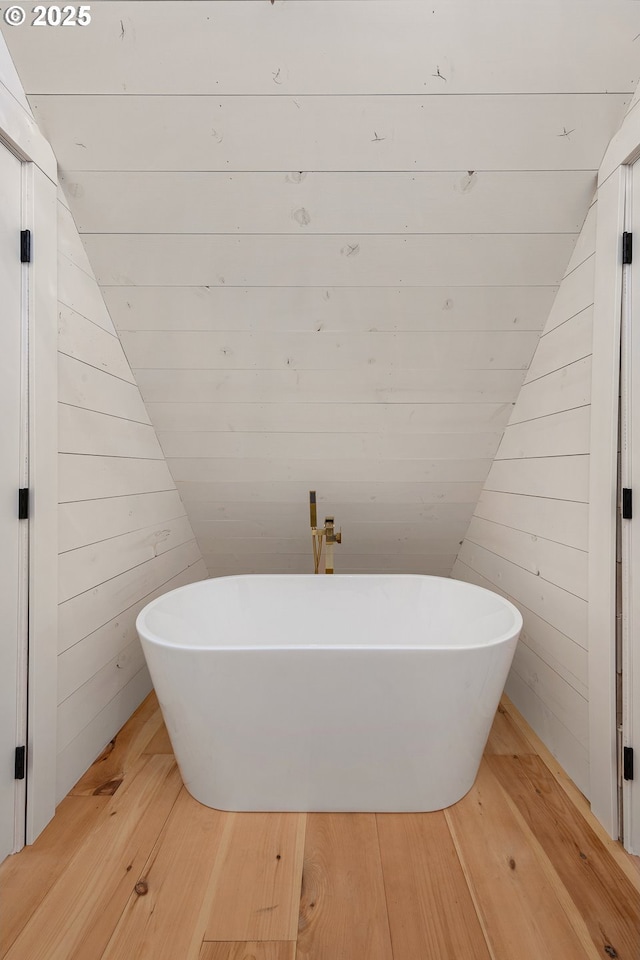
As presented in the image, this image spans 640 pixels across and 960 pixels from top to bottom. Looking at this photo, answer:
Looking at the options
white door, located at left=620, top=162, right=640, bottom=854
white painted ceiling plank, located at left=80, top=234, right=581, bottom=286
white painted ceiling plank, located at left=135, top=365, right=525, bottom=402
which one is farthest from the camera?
white painted ceiling plank, located at left=135, top=365, right=525, bottom=402

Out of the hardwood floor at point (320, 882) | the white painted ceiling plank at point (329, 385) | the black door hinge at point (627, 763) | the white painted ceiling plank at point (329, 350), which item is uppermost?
the white painted ceiling plank at point (329, 350)

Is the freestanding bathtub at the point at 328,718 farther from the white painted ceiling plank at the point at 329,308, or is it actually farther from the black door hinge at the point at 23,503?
the white painted ceiling plank at the point at 329,308

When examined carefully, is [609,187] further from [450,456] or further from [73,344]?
[73,344]

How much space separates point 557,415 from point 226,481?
4.40ft

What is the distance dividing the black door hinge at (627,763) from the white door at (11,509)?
1.56 m

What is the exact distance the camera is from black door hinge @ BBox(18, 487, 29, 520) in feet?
4.17

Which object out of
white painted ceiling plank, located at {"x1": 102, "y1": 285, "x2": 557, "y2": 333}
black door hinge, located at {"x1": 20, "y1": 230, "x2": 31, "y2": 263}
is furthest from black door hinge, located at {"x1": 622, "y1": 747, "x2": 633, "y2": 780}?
black door hinge, located at {"x1": 20, "y1": 230, "x2": 31, "y2": 263}

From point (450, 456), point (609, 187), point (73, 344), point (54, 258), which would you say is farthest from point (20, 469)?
point (609, 187)

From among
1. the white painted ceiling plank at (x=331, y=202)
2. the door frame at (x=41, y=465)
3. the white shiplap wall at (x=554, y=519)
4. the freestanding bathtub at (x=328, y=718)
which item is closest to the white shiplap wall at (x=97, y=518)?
the door frame at (x=41, y=465)

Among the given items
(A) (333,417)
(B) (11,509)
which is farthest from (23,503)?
(A) (333,417)

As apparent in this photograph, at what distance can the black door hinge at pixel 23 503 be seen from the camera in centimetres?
127

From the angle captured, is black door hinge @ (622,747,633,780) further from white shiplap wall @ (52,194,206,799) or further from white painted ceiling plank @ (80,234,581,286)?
white shiplap wall @ (52,194,206,799)

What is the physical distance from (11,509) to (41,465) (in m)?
0.14

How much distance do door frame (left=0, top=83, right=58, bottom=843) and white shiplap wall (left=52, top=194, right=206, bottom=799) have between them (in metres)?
0.06
